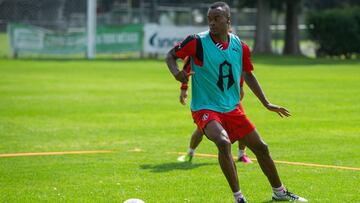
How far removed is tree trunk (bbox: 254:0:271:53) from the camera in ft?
166

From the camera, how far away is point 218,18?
31.0ft

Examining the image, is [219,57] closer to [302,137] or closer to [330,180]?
[330,180]

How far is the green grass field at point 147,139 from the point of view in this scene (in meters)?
10.7

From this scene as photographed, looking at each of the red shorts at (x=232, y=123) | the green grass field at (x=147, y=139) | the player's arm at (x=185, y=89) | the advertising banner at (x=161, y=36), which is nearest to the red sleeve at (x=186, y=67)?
the player's arm at (x=185, y=89)

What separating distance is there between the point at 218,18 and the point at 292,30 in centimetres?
4295

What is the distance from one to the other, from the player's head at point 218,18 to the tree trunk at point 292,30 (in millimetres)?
42467

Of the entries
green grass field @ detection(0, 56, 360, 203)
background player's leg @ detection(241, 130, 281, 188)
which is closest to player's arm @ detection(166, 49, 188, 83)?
background player's leg @ detection(241, 130, 281, 188)

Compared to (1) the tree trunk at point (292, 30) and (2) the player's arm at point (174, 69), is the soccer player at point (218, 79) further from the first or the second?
(1) the tree trunk at point (292, 30)

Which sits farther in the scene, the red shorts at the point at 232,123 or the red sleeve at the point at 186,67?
the red sleeve at the point at 186,67

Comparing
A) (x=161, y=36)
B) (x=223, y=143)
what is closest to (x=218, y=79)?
(x=223, y=143)

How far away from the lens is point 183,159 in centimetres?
1333

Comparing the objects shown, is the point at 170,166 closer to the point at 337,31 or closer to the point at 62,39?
the point at 62,39

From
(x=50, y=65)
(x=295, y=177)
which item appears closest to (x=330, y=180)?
(x=295, y=177)

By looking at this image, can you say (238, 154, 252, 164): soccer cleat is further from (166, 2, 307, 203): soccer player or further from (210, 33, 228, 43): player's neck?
(210, 33, 228, 43): player's neck
